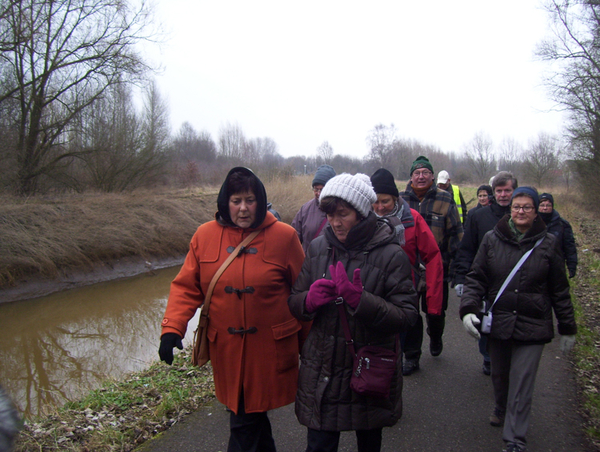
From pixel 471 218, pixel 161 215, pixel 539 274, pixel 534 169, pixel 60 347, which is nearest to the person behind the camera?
pixel 539 274

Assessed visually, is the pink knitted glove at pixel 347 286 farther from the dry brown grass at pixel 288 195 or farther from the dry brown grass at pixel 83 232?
the dry brown grass at pixel 288 195

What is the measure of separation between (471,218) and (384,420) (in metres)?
2.70

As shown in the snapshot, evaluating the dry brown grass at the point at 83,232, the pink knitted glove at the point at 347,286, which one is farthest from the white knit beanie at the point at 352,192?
the dry brown grass at the point at 83,232

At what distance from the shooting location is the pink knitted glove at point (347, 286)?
2.14 m

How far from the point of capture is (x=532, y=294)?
3043mm

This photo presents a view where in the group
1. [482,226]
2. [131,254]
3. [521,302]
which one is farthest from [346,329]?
[131,254]

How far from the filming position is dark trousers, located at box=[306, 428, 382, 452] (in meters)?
2.25

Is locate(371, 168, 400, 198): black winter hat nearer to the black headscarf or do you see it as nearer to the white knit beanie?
Answer: the white knit beanie

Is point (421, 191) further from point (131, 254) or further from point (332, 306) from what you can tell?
point (131, 254)

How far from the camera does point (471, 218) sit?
14.3 feet

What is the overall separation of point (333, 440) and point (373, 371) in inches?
17.6

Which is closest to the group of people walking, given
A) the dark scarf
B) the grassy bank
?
the grassy bank

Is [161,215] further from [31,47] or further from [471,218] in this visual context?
[471,218]

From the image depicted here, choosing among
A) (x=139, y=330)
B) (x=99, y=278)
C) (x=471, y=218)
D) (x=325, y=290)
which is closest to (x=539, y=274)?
(x=471, y=218)
